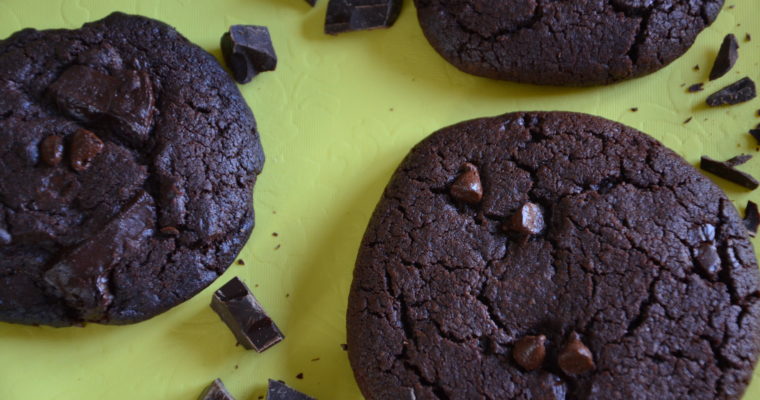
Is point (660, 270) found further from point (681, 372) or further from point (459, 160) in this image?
point (459, 160)

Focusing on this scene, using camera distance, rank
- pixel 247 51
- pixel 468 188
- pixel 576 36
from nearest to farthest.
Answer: pixel 468 188 → pixel 576 36 → pixel 247 51

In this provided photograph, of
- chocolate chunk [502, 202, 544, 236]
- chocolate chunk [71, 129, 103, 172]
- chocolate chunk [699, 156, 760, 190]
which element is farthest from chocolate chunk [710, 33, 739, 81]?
chocolate chunk [71, 129, 103, 172]

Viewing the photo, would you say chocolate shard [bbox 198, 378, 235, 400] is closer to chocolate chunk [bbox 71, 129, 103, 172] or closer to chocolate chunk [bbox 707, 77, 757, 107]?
chocolate chunk [bbox 71, 129, 103, 172]

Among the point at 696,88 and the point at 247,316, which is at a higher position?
the point at 696,88

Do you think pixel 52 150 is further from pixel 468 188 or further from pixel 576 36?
pixel 576 36

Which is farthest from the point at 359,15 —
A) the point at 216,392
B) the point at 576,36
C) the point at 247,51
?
the point at 216,392

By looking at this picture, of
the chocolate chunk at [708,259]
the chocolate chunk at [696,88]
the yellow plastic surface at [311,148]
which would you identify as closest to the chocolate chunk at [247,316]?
the yellow plastic surface at [311,148]
